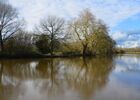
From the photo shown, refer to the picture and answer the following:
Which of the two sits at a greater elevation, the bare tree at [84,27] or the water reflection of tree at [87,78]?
the bare tree at [84,27]

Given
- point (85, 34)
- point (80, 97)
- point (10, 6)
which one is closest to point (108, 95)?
point (80, 97)

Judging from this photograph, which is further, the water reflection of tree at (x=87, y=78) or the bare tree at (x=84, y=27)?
the bare tree at (x=84, y=27)

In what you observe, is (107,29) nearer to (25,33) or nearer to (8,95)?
(25,33)

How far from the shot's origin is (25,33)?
36094mm

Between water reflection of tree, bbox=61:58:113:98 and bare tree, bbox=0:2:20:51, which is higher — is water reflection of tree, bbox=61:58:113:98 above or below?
below

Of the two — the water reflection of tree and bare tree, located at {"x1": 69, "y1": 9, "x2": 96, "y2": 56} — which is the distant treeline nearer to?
bare tree, located at {"x1": 69, "y1": 9, "x2": 96, "y2": 56}

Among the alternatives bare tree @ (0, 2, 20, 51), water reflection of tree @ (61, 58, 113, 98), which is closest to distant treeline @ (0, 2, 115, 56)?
bare tree @ (0, 2, 20, 51)

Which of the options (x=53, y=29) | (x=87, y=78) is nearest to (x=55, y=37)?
(x=53, y=29)

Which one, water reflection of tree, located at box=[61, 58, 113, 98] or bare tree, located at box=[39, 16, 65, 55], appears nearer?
water reflection of tree, located at box=[61, 58, 113, 98]

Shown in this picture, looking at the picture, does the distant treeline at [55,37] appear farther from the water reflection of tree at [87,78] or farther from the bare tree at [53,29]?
the water reflection of tree at [87,78]

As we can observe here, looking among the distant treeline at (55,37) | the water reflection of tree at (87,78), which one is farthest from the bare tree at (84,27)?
the water reflection of tree at (87,78)

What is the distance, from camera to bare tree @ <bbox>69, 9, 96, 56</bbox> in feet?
122

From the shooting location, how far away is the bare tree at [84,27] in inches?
1469

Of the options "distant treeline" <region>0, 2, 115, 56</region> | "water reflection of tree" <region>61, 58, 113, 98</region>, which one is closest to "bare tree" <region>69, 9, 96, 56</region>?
"distant treeline" <region>0, 2, 115, 56</region>
